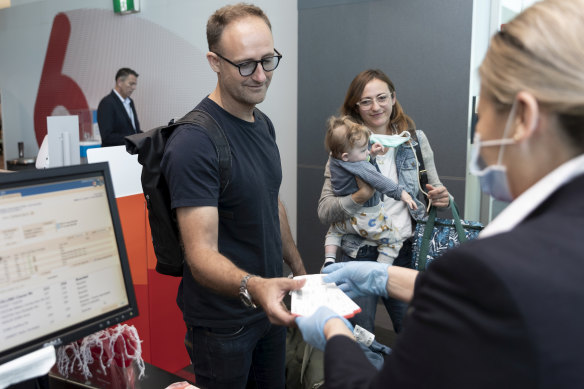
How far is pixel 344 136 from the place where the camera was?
2.51 metres

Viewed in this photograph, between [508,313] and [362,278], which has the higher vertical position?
[508,313]

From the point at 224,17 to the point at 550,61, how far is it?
1.16m

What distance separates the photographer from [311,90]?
156 inches

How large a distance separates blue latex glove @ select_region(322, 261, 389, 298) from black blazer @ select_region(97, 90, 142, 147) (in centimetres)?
500

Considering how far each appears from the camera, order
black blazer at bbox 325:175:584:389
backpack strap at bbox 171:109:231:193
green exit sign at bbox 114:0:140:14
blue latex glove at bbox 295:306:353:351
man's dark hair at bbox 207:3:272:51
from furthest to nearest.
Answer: green exit sign at bbox 114:0:140:14, man's dark hair at bbox 207:3:272:51, backpack strap at bbox 171:109:231:193, blue latex glove at bbox 295:306:353:351, black blazer at bbox 325:175:584:389

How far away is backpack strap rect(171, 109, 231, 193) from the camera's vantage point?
1485 millimetres

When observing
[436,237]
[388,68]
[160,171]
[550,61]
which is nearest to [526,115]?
[550,61]

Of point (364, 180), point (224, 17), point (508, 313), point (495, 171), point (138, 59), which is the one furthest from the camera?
point (138, 59)

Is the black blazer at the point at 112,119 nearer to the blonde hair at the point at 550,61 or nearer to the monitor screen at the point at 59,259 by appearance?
the monitor screen at the point at 59,259

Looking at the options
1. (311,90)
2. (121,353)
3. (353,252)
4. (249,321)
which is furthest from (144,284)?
(311,90)

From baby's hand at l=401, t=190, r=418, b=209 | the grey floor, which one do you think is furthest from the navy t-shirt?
the grey floor

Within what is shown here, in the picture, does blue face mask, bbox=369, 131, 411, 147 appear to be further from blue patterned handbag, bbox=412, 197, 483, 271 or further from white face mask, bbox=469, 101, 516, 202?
white face mask, bbox=469, 101, 516, 202

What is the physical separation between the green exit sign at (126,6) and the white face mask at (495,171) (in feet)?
18.9

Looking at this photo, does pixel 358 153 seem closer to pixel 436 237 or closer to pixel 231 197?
pixel 436 237
